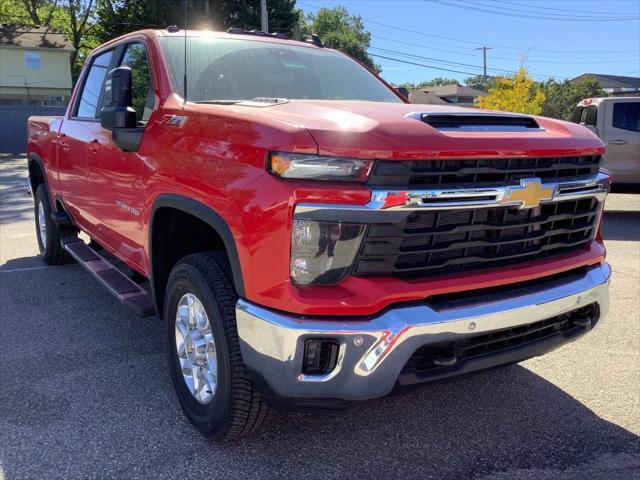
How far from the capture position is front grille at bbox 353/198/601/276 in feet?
7.39

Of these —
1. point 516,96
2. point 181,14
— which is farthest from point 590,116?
point 516,96

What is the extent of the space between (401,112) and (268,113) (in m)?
0.62

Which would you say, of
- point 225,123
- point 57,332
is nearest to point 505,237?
point 225,123

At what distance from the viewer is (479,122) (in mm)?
2684

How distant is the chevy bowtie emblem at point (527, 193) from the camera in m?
2.48

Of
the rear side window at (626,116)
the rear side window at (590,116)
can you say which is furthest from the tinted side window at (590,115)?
the rear side window at (626,116)

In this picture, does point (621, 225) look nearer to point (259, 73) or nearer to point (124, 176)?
point (259, 73)

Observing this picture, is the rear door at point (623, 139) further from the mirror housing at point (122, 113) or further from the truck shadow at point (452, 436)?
the mirror housing at point (122, 113)

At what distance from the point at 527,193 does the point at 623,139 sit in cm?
892

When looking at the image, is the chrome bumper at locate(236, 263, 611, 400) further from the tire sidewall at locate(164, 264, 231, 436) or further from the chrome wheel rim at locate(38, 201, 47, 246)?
the chrome wheel rim at locate(38, 201, 47, 246)

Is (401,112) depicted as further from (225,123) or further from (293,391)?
(293,391)

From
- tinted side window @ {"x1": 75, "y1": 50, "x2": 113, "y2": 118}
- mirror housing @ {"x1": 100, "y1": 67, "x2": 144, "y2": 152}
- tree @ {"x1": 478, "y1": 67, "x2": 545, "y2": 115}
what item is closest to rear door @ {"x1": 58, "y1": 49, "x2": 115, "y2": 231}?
tinted side window @ {"x1": 75, "y1": 50, "x2": 113, "y2": 118}

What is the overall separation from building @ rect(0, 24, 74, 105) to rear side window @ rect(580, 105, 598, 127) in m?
36.2

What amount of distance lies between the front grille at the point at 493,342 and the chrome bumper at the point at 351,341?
95mm
